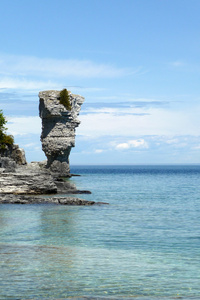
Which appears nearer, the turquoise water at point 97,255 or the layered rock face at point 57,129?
the turquoise water at point 97,255

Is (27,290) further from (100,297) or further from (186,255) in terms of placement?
(186,255)

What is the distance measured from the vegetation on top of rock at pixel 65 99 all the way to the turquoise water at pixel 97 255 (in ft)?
229

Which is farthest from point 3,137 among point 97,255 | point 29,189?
point 97,255

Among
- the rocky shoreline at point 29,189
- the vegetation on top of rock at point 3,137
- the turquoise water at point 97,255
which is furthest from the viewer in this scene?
the vegetation on top of rock at point 3,137

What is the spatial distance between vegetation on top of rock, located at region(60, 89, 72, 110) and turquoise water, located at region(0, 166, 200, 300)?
6968cm

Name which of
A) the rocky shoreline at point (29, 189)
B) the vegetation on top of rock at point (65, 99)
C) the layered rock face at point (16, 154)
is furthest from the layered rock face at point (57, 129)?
the rocky shoreline at point (29, 189)

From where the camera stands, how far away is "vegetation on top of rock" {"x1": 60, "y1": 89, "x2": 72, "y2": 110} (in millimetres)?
99812

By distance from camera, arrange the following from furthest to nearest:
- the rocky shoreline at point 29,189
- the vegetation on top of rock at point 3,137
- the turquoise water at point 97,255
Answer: the vegetation on top of rock at point 3,137, the rocky shoreline at point 29,189, the turquoise water at point 97,255

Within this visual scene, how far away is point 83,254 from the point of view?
1761 centimetres

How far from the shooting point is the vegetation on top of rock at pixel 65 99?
99.8 metres

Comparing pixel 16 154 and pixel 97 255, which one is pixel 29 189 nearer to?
pixel 97 255

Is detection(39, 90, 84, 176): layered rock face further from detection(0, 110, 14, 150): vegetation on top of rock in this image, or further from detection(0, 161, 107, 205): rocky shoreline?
detection(0, 161, 107, 205): rocky shoreline

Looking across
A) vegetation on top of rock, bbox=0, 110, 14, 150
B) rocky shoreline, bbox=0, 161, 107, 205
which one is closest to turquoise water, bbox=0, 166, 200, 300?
rocky shoreline, bbox=0, 161, 107, 205

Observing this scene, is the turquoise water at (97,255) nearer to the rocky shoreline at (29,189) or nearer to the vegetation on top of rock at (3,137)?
the rocky shoreline at (29,189)
